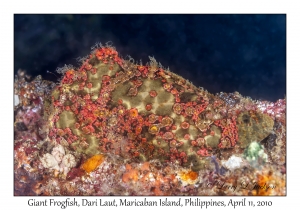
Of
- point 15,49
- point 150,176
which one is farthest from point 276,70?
point 15,49

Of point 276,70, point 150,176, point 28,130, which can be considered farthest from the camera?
point 28,130

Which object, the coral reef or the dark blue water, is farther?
the dark blue water

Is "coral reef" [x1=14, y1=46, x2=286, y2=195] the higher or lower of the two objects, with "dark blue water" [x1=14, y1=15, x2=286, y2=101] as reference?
lower

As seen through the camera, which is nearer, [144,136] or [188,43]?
[144,136]

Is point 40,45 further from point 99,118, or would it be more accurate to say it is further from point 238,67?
point 238,67

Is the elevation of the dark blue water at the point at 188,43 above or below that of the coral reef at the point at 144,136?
above
